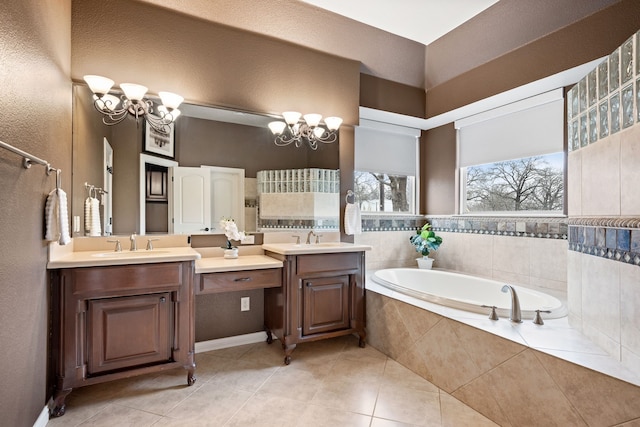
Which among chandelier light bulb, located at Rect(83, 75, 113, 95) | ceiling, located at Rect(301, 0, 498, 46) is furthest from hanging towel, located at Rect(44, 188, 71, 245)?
ceiling, located at Rect(301, 0, 498, 46)

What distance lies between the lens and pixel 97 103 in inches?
90.8

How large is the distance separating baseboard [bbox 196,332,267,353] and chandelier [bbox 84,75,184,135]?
175 centimetres

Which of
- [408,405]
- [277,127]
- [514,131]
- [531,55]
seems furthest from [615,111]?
[277,127]

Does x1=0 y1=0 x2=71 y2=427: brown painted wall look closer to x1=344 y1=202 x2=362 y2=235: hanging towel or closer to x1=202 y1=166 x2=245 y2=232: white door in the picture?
x1=202 y1=166 x2=245 y2=232: white door

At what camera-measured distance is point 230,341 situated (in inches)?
110

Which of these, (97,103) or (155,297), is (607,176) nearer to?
(155,297)

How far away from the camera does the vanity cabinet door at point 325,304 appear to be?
2574mm

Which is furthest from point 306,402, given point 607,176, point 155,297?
point 607,176

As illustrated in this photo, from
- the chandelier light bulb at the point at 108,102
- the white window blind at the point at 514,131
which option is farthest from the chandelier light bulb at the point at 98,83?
the white window blind at the point at 514,131

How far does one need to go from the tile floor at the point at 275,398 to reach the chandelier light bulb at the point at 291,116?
2.01 metres

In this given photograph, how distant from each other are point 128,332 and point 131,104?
5.17 ft

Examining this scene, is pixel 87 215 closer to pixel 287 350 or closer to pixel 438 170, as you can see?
pixel 287 350

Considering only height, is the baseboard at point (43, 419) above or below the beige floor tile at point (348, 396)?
above

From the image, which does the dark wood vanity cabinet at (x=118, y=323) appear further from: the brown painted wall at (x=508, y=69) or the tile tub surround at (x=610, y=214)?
the brown painted wall at (x=508, y=69)
